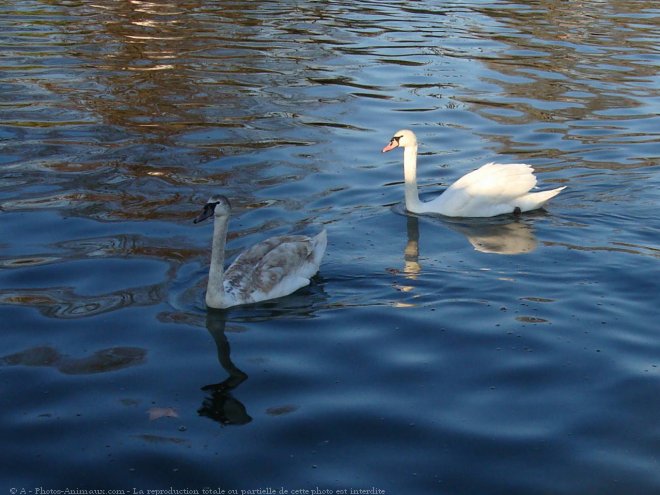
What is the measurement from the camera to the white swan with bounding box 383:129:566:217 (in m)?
14.0

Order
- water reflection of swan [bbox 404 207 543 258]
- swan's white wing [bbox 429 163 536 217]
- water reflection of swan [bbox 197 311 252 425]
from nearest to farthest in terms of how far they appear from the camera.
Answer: water reflection of swan [bbox 197 311 252 425] → water reflection of swan [bbox 404 207 543 258] → swan's white wing [bbox 429 163 536 217]

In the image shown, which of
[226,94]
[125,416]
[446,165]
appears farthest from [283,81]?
[125,416]

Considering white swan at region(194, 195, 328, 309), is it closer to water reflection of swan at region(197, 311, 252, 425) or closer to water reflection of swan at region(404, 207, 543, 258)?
water reflection of swan at region(197, 311, 252, 425)

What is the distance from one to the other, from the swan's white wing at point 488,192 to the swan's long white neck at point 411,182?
0.26 metres

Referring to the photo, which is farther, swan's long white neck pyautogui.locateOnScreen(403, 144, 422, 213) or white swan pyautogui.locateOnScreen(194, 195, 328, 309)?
swan's long white neck pyautogui.locateOnScreen(403, 144, 422, 213)

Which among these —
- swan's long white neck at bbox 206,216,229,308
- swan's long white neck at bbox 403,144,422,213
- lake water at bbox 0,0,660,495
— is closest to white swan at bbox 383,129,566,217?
swan's long white neck at bbox 403,144,422,213

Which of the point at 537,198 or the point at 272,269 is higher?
the point at 272,269

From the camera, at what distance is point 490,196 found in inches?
554

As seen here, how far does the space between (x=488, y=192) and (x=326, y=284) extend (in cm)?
323

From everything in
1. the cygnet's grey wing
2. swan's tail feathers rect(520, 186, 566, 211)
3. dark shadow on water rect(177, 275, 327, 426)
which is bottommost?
dark shadow on water rect(177, 275, 327, 426)

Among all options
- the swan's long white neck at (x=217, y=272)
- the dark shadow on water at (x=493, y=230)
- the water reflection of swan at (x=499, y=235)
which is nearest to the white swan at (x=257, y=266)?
the swan's long white neck at (x=217, y=272)

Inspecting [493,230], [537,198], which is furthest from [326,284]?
[537,198]

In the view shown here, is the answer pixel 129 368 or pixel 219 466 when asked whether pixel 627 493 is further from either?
pixel 129 368

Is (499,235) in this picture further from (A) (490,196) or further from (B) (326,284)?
(B) (326,284)
